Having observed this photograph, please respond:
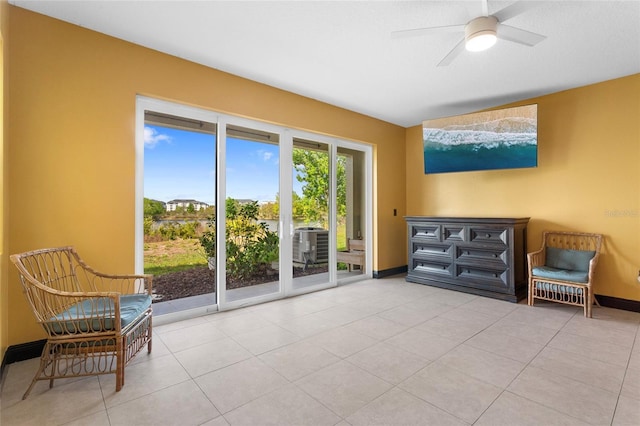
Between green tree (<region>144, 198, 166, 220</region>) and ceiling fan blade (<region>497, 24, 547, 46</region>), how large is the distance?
11.2 feet

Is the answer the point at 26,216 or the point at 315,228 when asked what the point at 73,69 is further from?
the point at 315,228

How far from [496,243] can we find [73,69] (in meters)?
4.93

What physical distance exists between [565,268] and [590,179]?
45.6 inches

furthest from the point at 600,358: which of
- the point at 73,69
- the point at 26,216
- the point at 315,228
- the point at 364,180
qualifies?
the point at 73,69

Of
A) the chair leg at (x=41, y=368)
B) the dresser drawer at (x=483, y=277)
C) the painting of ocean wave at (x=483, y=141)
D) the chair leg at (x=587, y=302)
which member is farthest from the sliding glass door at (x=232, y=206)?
the chair leg at (x=587, y=302)

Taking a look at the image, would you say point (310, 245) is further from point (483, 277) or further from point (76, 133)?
point (76, 133)

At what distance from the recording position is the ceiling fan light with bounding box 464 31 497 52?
223 centimetres

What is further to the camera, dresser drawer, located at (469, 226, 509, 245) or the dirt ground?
dresser drawer, located at (469, 226, 509, 245)

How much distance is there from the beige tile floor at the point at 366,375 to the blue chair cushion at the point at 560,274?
15.9 inches

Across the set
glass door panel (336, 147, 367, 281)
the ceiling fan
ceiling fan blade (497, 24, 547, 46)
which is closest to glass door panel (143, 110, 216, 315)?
glass door panel (336, 147, 367, 281)

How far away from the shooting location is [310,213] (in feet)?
14.4

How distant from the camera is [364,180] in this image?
529 centimetres

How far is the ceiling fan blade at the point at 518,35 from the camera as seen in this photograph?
2.19m

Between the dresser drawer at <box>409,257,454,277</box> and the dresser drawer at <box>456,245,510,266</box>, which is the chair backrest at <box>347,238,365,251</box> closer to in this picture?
the dresser drawer at <box>409,257,454,277</box>
